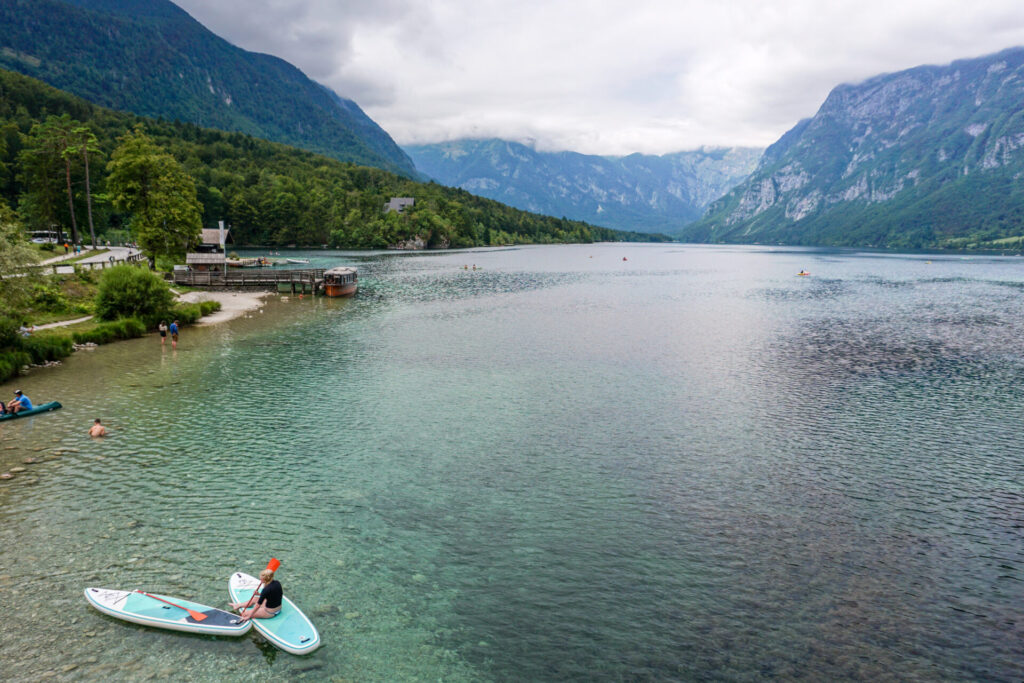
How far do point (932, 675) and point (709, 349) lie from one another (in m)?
48.5

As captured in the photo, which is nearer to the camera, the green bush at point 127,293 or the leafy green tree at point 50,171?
the green bush at point 127,293

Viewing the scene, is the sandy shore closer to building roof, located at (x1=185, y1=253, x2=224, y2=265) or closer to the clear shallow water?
building roof, located at (x1=185, y1=253, x2=224, y2=265)

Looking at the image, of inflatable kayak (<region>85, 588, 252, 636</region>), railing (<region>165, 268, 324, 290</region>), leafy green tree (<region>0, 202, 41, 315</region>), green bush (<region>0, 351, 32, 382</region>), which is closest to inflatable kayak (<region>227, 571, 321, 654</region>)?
inflatable kayak (<region>85, 588, 252, 636</region>)

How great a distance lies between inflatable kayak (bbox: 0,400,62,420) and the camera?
36.0 meters

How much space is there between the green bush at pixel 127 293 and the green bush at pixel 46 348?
39.9 ft

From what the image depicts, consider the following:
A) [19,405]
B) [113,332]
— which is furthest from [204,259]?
[19,405]

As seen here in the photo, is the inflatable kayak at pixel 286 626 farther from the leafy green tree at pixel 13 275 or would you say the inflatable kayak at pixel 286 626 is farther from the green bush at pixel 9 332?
the leafy green tree at pixel 13 275

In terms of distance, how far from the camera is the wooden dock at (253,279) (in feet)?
353

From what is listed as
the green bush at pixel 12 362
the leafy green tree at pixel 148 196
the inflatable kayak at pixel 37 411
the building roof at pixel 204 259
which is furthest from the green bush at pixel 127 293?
the building roof at pixel 204 259

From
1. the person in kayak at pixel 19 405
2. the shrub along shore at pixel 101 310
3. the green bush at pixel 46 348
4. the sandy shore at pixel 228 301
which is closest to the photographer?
the person in kayak at pixel 19 405

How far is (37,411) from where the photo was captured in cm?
3722

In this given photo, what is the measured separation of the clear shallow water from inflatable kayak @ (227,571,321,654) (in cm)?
42

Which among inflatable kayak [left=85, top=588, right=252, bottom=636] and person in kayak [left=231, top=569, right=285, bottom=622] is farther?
person in kayak [left=231, top=569, right=285, bottom=622]

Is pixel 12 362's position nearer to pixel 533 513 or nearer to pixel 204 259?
pixel 533 513
